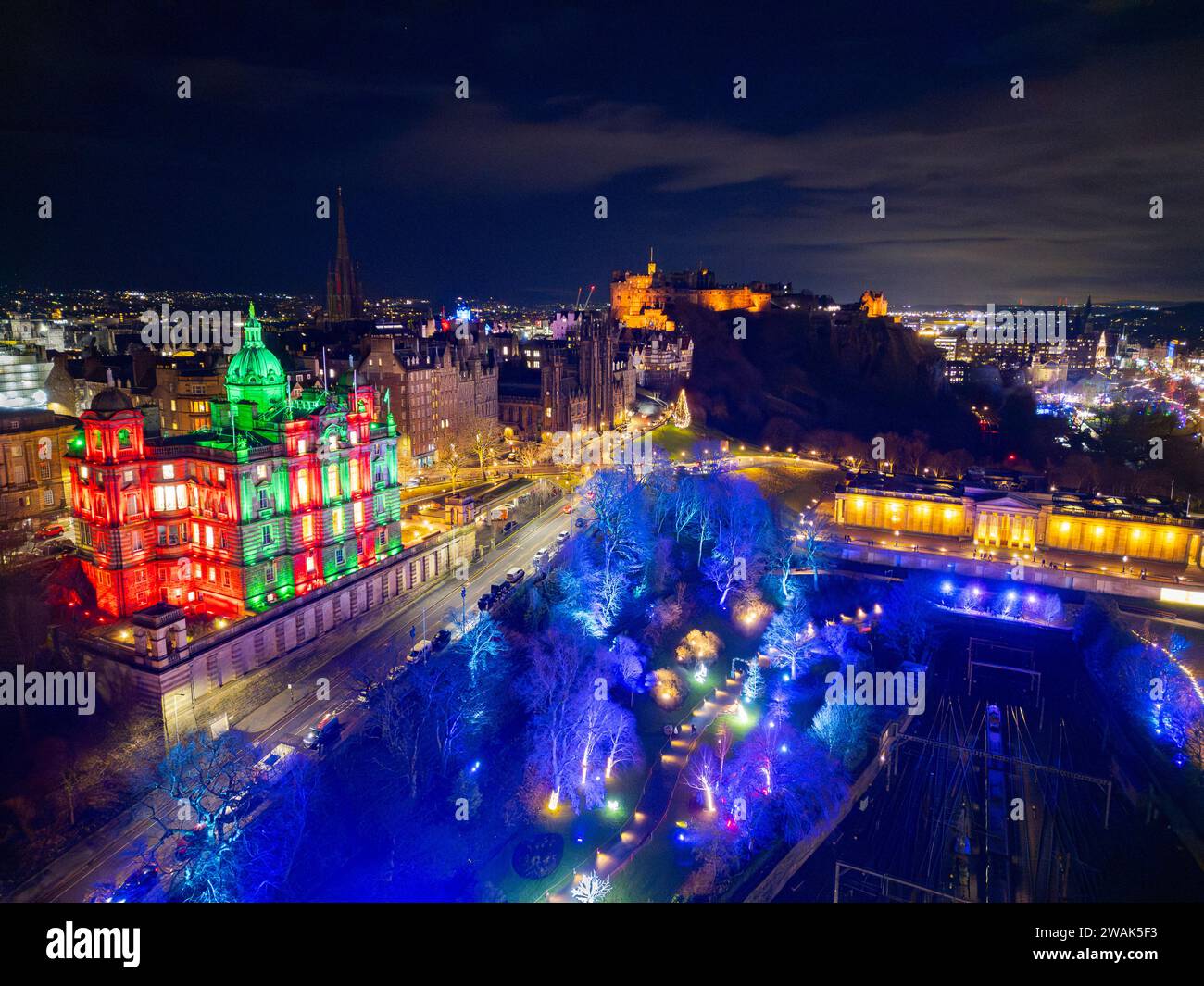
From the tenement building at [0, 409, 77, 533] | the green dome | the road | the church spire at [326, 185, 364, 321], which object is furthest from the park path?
the church spire at [326, 185, 364, 321]

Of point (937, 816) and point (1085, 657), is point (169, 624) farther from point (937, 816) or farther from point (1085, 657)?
point (1085, 657)

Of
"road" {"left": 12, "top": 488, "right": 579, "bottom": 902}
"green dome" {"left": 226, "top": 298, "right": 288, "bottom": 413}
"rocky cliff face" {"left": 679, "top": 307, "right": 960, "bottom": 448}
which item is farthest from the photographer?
"rocky cliff face" {"left": 679, "top": 307, "right": 960, "bottom": 448}

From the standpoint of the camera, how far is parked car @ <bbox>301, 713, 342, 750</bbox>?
30.0m

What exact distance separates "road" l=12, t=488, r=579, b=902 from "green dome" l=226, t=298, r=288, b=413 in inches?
506

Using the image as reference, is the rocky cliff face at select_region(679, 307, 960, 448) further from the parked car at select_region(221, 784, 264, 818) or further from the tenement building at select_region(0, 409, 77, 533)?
the parked car at select_region(221, 784, 264, 818)

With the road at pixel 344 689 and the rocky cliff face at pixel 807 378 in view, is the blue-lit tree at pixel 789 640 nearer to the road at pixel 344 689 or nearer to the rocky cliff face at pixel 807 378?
the road at pixel 344 689

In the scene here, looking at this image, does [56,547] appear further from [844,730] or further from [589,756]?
[844,730]

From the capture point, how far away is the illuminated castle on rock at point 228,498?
36.1 metres

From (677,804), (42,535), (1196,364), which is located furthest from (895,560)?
(1196,364)

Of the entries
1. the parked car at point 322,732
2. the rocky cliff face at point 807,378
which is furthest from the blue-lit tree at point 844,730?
the rocky cliff face at point 807,378

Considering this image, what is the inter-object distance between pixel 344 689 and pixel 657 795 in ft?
45.5

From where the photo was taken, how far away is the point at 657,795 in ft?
104

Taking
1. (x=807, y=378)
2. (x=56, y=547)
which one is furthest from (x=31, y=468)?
(x=807, y=378)

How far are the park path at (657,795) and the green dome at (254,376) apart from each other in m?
25.5
